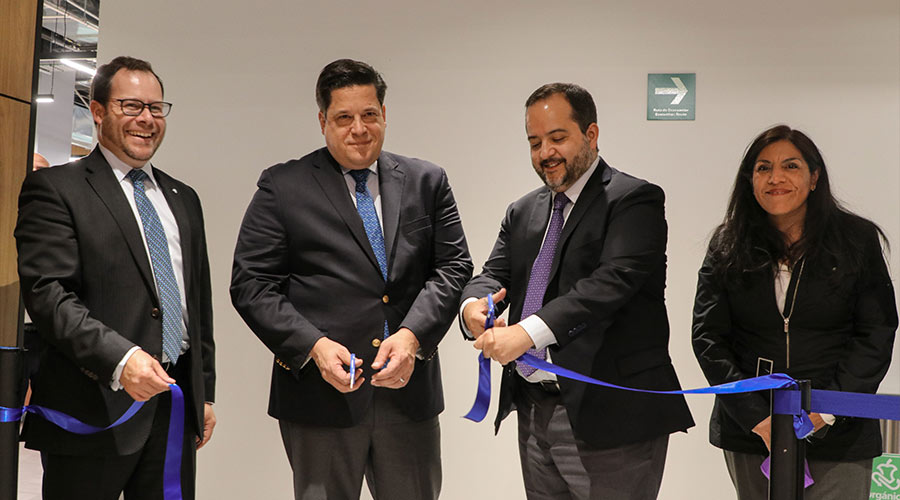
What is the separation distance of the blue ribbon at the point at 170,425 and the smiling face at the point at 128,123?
2.68ft

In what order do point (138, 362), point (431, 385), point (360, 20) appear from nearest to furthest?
1. point (138, 362)
2. point (431, 385)
3. point (360, 20)

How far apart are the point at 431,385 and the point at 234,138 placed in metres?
2.37

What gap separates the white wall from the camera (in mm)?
3955

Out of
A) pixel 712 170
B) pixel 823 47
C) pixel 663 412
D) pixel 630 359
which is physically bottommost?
pixel 663 412

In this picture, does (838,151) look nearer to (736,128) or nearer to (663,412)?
(736,128)

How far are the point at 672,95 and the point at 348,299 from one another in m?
2.31

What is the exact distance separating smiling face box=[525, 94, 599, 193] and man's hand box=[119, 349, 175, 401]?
1.34 m

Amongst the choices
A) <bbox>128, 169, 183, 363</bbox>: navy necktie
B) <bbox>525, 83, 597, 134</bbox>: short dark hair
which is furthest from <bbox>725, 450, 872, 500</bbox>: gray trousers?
<bbox>128, 169, 183, 363</bbox>: navy necktie

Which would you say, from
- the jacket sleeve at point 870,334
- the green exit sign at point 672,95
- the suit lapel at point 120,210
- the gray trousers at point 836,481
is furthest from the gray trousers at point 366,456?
the green exit sign at point 672,95

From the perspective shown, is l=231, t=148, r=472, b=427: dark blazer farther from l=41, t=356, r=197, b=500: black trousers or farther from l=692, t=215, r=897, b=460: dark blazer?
l=692, t=215, r=897, b=460: dark blazer

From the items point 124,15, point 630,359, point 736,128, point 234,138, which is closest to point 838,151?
point 736,128

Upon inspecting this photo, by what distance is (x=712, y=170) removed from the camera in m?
4.05

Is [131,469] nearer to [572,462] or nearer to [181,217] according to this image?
[181,217]

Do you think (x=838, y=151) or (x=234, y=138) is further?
(x=234, y=138)
